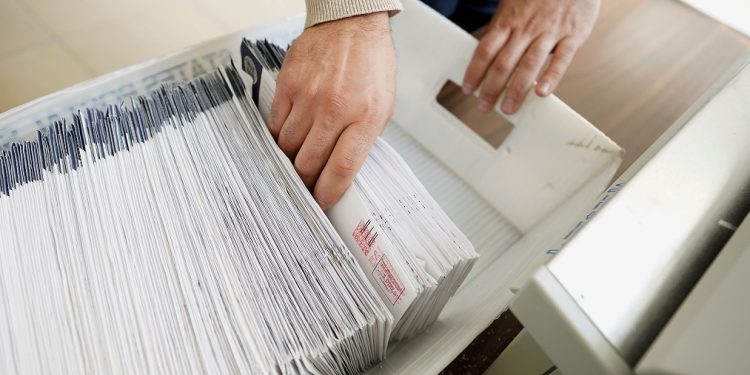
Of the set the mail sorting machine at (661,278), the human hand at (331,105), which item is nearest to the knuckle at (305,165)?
the human hand at (331,105)

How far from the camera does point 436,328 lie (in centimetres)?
56

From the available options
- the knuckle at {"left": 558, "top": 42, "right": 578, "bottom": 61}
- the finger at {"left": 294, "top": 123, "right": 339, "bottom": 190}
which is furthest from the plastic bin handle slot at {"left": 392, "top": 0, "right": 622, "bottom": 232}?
the finger at {"left": 294, "top": 123, "right": 339, "bottom": 190}

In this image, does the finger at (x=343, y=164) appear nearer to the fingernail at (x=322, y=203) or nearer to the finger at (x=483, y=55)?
the fingernail at (x=322, y=203)

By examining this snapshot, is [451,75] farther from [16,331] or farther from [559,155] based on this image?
[16,331]

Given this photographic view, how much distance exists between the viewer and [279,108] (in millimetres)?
542

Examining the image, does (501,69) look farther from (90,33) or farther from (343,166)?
(90,33)

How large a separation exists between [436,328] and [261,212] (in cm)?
27

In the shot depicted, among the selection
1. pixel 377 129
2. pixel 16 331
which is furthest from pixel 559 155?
pixel 16 331

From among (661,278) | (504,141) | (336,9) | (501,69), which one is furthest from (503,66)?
(661,278)

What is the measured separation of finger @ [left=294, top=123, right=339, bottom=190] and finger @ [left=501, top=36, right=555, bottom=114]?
347 millimetres

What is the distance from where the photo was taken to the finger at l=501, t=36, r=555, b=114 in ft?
2.36

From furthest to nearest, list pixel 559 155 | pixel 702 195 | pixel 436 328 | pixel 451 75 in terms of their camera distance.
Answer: pixel 451 75
pixel 559 155
pixel 436 328
pixel 702 195

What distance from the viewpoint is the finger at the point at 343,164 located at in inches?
19.6

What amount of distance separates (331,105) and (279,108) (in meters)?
0.07
